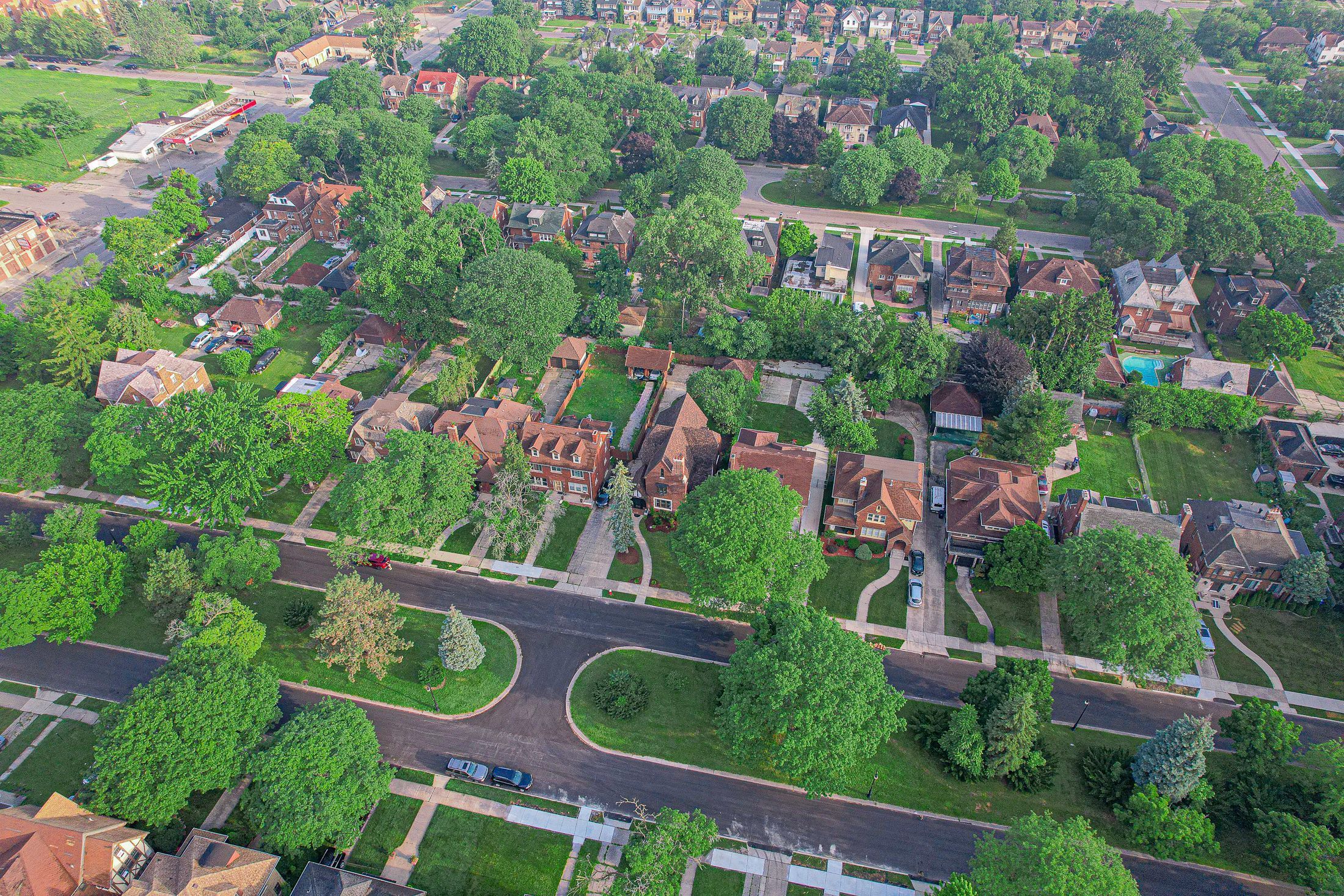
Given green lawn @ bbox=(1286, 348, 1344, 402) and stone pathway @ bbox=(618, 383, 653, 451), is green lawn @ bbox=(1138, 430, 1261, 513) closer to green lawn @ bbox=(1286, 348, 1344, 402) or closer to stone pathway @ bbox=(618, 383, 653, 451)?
green lawn @ bbox=(1286, 348, 1344, 402)

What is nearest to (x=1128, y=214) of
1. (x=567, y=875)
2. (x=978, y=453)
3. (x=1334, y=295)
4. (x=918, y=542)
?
(x=1334, y=295)

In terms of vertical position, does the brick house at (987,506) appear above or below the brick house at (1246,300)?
below

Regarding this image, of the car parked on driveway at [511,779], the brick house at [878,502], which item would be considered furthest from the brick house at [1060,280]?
the car parked on driveway at [511,779]

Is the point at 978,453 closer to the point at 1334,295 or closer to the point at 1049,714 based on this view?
the point at 1049,714

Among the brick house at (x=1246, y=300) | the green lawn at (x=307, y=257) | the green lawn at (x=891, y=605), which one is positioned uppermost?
the brick house at (x=1246, y=300)

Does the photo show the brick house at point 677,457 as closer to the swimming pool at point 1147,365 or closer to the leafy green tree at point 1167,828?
the leafy green tree at point 1167,828

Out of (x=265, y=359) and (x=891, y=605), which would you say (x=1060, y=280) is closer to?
(x=891, y=605)

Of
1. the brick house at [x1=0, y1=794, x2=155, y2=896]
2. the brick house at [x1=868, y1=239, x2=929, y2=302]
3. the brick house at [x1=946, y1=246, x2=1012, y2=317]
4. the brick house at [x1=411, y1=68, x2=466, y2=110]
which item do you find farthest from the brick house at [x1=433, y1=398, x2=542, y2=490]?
the brick house at [x1=411, y1=68, x2=466, y2=110]
